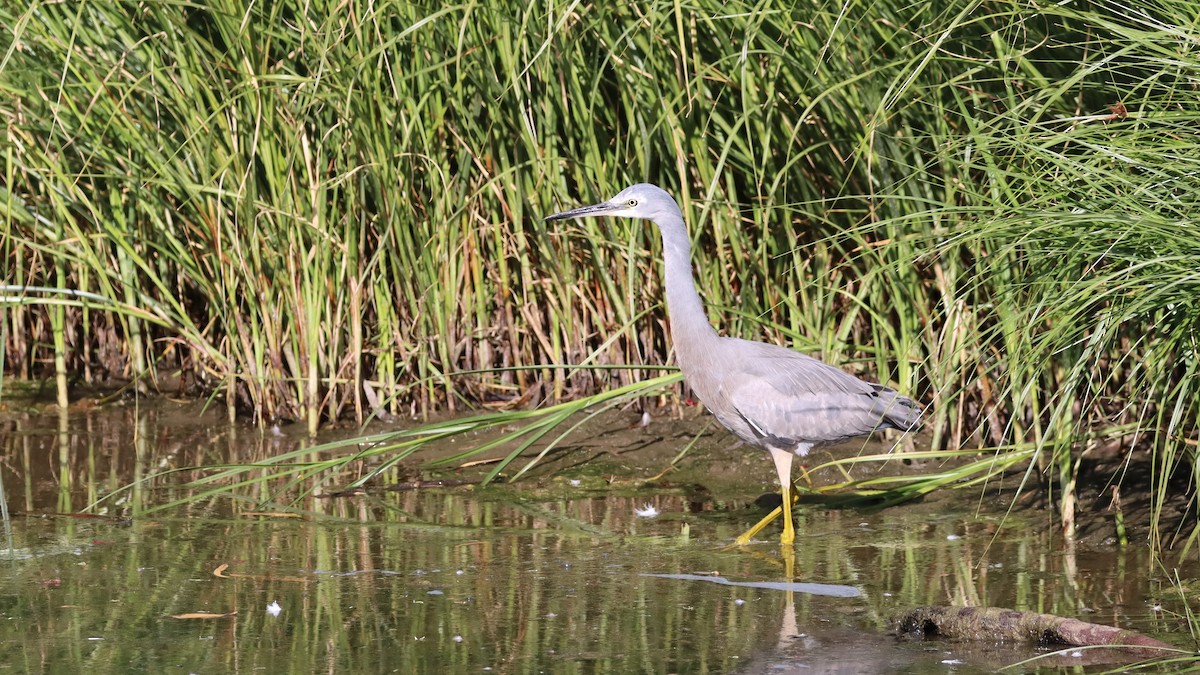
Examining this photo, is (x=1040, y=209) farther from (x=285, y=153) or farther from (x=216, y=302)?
(x=216, y=302)

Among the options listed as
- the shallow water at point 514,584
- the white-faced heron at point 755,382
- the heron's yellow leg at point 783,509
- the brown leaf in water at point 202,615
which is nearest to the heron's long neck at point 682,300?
the white-faced heron at point 755,382

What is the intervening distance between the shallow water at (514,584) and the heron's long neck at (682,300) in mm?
599

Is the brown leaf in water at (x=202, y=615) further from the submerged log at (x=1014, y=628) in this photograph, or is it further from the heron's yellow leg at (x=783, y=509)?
the submerged log at (x=1014, y=628)

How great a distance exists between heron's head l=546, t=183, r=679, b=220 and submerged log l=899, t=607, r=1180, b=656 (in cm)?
188

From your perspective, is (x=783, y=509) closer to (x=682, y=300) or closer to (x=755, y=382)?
(x=755, y=382)

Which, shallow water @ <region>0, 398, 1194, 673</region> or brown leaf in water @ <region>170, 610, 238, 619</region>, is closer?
shallow water @ <region>0, 398, 1194, 673</region>

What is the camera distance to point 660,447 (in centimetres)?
591

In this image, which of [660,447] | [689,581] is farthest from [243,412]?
[689,581]

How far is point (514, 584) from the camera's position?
4219 mm

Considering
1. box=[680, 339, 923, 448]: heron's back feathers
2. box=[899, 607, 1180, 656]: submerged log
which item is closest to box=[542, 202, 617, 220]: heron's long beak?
box=[680, 339, 923, 448]: heron's back feathers

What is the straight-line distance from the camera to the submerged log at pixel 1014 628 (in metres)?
3.38

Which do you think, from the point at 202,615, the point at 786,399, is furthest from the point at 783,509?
the point at 202,615

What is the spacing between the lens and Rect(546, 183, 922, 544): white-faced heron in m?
4.98

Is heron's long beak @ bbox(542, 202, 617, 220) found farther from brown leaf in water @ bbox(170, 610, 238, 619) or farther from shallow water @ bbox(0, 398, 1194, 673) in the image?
brown leaf in water @ bbox(170, 610, 238, 619)
